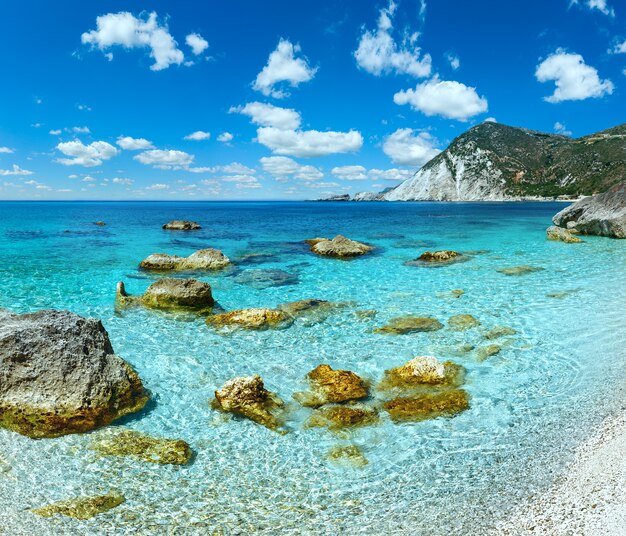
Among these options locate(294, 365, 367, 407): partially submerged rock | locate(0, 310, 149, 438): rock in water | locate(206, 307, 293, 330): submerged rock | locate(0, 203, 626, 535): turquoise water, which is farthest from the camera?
locate(206, 307, 293, 330): submerged rock

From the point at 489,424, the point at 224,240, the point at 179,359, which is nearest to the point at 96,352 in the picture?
the point at 179,359

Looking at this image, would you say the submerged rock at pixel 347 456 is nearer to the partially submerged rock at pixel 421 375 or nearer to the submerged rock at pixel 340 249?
the partially submerged rock at pixel 421 375

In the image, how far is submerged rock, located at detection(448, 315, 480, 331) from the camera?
15492mm

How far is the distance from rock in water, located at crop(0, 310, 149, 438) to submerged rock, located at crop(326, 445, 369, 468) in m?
4.94

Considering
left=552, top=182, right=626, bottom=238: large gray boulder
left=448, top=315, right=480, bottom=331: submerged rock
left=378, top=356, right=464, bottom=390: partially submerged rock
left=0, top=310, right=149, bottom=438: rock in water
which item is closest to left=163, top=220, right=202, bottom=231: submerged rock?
left=552, top=182, right=626, bottom=238: large gray boulder

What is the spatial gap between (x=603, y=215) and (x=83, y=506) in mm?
52190

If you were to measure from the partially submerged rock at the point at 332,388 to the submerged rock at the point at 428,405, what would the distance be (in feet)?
2.85

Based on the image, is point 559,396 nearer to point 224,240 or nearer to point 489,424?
point 489,424

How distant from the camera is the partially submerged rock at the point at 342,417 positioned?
9281 mm

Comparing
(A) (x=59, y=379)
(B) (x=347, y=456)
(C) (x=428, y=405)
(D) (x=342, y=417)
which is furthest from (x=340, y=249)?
(B) (x=347, y=456)

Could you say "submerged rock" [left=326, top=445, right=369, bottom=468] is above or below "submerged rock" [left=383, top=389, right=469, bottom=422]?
below

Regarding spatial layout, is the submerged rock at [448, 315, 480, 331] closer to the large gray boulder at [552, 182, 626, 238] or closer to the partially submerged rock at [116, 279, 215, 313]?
the partially submerged rock at [116, 279, 215, 313]

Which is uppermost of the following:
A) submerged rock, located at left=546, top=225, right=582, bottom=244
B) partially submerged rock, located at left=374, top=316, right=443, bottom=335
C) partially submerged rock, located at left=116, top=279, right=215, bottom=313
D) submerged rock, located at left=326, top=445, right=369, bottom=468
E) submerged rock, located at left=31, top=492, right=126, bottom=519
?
submerged rock, located at left=546, top=225, right=582, bottom=244

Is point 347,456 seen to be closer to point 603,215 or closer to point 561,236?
point 561,236
